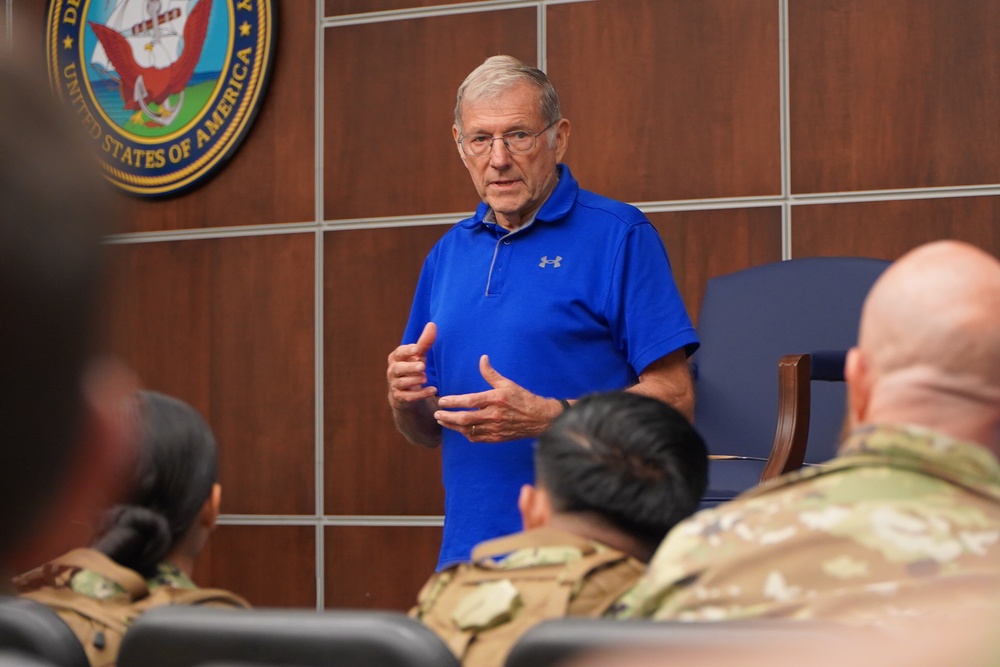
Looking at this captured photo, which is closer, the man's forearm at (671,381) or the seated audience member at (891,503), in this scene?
the seated audience member at (891,503)

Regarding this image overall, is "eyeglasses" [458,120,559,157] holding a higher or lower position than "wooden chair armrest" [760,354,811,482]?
higher

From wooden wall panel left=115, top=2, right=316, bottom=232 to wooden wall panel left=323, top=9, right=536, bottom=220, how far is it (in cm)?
9

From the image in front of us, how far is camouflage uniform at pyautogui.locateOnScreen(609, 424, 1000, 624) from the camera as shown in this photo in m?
1.01

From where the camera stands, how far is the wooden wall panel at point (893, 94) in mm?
3805

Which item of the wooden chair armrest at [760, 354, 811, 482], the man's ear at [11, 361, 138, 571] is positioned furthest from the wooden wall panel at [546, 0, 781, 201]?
the man's ear at [11, 361, 138, 571]

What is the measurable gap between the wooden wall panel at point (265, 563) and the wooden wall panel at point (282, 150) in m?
1.21

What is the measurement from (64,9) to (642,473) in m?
4.19

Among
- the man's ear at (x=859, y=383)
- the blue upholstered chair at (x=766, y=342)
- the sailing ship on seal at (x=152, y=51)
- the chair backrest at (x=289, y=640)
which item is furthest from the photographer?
the sailing ship on seal at (x=152, y=51)

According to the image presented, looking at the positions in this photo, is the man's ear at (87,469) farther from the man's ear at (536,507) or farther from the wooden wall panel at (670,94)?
the wooden wall panel at (670,94)

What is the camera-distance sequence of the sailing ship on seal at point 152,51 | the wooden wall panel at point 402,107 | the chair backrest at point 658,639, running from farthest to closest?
the sailing ship on seal at point 152,51, the wooden wall panel at point 402,107, the chair backrest at point 658,639

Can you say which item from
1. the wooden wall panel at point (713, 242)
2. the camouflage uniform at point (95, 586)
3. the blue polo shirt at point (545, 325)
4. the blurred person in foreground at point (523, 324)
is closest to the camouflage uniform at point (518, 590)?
the camouflage uniform at point (95, 586)

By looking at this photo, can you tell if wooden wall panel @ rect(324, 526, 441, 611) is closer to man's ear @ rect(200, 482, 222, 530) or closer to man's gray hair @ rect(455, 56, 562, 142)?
Result: man's gray hair @ rect(455, 56, 562, 142)

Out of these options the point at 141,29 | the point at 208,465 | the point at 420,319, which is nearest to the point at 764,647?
the point at 208,465

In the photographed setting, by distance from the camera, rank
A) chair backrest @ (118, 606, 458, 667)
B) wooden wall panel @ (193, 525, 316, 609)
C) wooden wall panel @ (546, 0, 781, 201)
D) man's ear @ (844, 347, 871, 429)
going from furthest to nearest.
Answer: wooden wall panel @ (193, 525, 316, 609), wooden wall panel @ (546, 0, 781, 201), man's ear @ (844, 347, 871, 429), chair backrest @ (118, 606, 458, 667)
